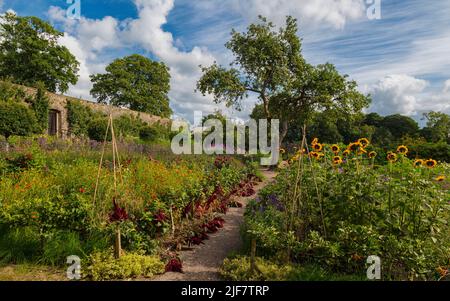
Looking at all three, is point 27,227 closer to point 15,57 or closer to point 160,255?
point 160,255

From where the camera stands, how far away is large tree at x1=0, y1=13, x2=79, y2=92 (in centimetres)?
2402

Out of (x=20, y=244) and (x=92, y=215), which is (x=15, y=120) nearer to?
(x=20, y=244)

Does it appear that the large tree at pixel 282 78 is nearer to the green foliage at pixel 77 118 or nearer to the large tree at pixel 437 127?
the green foliage at pixel 77 118

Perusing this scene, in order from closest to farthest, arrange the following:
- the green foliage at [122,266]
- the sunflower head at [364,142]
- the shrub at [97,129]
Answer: the green foliage at [122,266] → the sunflower head at [364,142] → the shrub at [97,129]

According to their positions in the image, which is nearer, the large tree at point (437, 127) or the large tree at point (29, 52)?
the large tree at point (29, 52)

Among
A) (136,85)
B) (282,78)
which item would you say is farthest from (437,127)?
(136,85)

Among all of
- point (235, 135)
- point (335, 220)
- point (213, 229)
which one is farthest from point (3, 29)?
point (335, 220)

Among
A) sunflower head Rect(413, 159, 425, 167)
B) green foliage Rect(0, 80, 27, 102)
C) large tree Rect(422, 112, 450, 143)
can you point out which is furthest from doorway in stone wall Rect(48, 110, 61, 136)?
large tree Rect(422, 112, 450, 143)

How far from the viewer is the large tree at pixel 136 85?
31016 mm

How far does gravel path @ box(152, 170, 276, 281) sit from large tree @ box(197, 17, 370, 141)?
11.3 meters

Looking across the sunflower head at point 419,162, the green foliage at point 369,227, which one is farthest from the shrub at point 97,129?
the sunflower head at point 419,162

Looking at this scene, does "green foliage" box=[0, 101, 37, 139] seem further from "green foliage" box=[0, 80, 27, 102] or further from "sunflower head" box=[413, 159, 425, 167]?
"sunflower head" box=[413, 159, 425, 167]

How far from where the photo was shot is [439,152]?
1345 cm

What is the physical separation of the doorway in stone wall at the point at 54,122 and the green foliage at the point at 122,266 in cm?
1686
